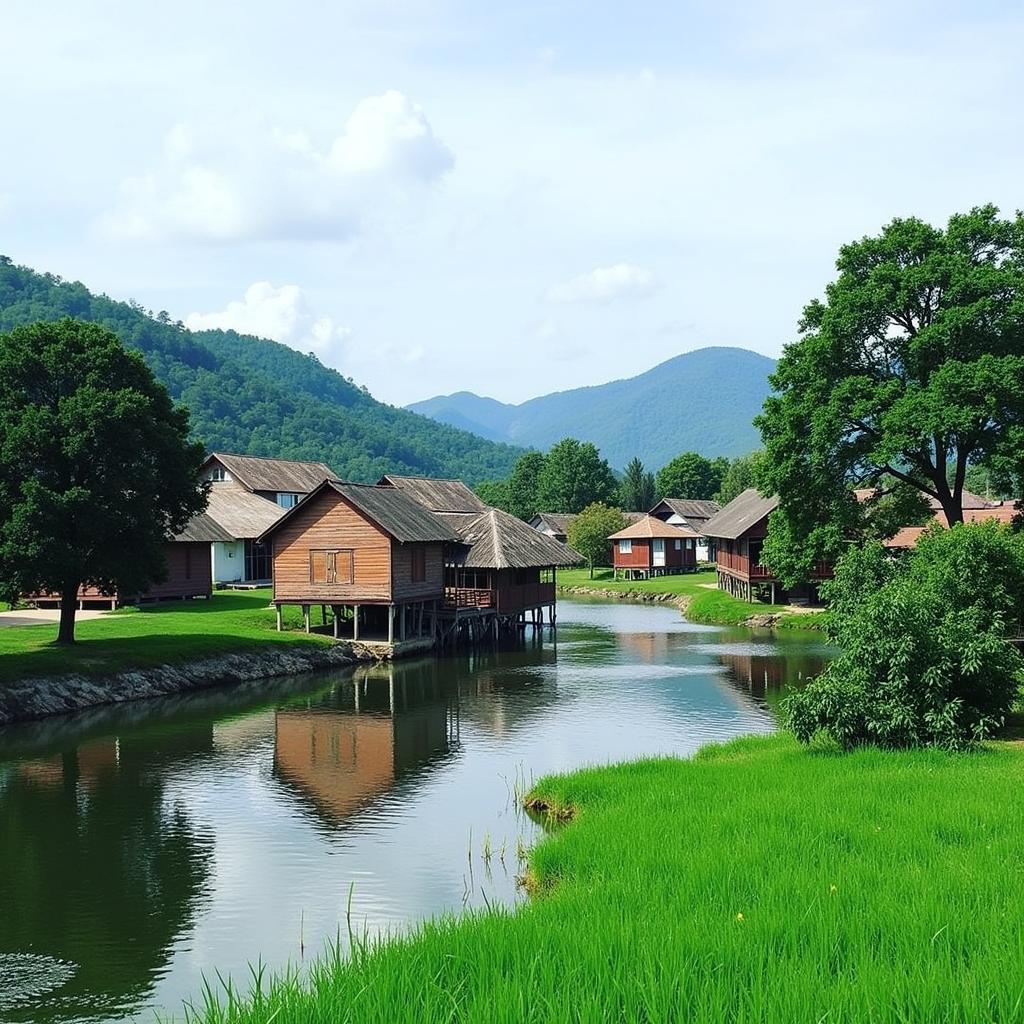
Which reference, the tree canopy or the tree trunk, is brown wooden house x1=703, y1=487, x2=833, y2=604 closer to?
the tree trunk

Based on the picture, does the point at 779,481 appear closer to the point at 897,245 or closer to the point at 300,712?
the point at 897,245

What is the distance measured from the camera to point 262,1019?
8.39 meters

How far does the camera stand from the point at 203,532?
60.8 meters

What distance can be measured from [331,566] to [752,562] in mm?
29304

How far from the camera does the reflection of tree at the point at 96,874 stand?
1345 cm

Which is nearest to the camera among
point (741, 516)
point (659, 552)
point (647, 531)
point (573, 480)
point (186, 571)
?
point (186, 571)

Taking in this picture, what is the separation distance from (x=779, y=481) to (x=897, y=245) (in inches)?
424

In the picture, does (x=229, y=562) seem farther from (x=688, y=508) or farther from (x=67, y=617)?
(x=688, y=508)

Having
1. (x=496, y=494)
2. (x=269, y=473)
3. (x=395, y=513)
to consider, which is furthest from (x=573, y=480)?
(x=395, y=513)

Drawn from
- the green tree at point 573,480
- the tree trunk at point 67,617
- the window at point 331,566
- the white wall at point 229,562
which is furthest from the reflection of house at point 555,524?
the tree trunk at point 67,617

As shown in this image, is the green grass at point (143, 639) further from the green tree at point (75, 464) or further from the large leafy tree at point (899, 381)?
the large leafy tree at point (899, 381)

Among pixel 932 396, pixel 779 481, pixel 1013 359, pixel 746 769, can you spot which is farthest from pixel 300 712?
pixel 1013 359

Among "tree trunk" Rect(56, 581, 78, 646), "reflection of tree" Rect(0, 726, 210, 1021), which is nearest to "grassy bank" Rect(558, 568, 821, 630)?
"tree trunk" Rect(56, 581, 78, 646)

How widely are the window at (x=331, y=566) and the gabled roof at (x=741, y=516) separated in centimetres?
2538
